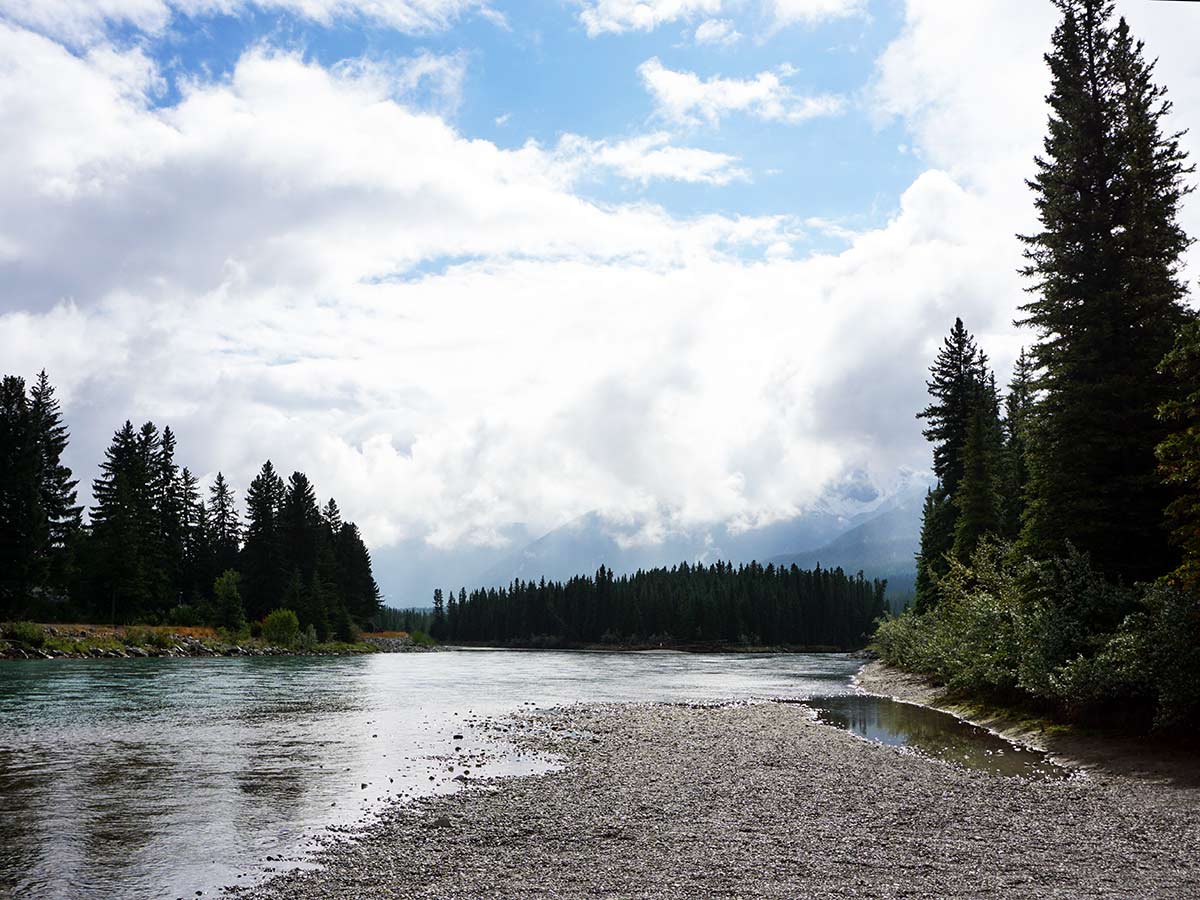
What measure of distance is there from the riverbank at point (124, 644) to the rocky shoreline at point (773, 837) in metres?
57.9

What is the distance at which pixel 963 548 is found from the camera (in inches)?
2313

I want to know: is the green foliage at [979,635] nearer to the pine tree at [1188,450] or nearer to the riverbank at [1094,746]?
the riverbank at [1094,746]

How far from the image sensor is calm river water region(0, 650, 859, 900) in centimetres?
1358

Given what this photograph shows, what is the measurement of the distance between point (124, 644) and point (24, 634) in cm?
1002

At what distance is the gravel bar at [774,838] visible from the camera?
1162 cm

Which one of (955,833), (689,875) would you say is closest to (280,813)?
(689,875)

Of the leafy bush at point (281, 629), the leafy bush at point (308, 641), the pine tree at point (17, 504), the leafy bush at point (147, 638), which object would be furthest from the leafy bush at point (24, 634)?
the leafy bush at point (308, 641)

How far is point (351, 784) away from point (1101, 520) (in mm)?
24017

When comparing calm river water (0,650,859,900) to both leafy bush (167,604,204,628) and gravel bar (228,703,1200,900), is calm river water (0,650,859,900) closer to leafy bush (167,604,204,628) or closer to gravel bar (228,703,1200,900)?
gravel bar (228,703,1200,900)

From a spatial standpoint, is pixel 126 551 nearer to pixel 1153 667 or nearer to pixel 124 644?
pixel 124 644

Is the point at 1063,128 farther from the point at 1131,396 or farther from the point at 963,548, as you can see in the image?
the point at 963,548

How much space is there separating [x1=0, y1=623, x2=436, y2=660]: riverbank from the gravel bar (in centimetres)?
5838

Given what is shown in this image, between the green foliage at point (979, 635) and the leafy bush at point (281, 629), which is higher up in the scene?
the green foliage at point (979, 635)

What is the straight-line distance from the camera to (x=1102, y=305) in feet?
91.4
